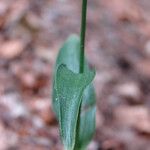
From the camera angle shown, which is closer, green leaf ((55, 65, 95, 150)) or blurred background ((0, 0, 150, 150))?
green leaf ((55, 65, 95, 150))

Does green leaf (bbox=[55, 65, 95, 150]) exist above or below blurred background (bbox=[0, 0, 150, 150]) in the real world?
below

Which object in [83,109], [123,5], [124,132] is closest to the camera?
[83,109]

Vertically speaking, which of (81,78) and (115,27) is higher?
(115,27)

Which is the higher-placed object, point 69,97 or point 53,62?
point 53,62

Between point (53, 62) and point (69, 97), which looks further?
point (53, 62)

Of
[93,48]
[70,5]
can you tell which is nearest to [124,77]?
[93,48]

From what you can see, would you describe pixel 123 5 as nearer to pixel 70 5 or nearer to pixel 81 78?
pixel 70 5

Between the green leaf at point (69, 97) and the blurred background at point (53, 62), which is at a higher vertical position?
the blurred background at point (53, 62)

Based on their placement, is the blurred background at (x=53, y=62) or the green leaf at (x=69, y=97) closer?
the green leaf at (x=69, y=97)
